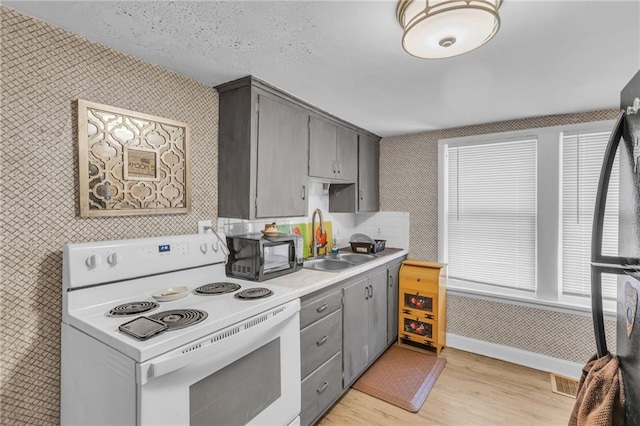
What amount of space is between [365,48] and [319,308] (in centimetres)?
154

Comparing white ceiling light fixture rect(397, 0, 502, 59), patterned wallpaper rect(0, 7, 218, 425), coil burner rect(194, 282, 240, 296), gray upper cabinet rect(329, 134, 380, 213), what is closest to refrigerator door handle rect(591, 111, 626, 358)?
white ceiling light fixture rect(397, 0, 502, 59)

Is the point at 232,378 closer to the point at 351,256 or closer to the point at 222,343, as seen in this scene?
the point at 222,343

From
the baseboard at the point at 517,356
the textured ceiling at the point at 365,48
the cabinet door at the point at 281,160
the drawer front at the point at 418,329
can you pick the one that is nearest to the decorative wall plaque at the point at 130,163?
the textured ceiling at the point at 365,48

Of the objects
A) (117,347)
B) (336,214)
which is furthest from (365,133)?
(117,347)

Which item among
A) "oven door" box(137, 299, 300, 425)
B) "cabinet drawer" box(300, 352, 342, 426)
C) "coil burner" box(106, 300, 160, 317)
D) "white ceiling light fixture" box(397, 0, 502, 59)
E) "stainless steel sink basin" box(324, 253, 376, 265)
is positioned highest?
"white ceiling light fixture" box(397, 0, 502, 59)

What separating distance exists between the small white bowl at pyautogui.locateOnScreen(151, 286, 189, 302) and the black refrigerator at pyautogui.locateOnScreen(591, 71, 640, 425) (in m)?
1.70

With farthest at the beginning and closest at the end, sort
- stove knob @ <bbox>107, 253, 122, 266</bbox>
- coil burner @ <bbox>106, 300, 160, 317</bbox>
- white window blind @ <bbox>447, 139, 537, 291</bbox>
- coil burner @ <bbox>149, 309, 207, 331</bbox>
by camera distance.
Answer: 1. white window blind @ <bbox>447, 139, 537, 291</bbox>
2. stove knob @ <bbox>107, 253, 122, 266</bbox>
3. coil burner @ <bbox>106, 300, 160, 317</bbox>
4. coil burner @ <bbox>149, 309, 207, 331</bbox>

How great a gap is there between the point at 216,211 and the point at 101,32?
1.11 metres

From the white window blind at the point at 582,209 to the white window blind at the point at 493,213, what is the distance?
232 mm

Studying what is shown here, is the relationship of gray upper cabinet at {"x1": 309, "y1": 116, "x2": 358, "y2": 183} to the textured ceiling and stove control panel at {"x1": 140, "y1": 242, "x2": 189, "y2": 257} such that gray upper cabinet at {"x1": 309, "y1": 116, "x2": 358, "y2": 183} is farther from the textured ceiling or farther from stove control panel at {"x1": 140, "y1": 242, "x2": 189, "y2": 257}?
stove control panel at {"x1": 140, "y1": 242, "x2": 189, "y2": 257}

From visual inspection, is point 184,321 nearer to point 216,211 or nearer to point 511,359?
point 216,211

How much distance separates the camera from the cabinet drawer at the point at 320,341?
1869 millimetres

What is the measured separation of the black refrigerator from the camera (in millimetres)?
795

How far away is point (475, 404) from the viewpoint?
2.23 metres
